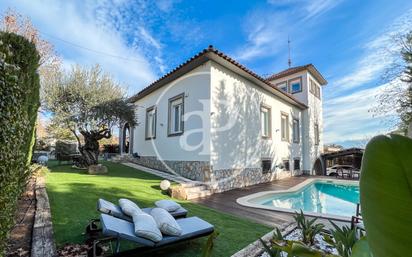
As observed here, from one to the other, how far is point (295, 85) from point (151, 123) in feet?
38.7

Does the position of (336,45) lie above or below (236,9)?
below

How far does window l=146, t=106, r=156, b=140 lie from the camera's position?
45.2ft

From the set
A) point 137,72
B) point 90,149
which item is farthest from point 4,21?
point 90,149

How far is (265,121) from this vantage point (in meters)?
13.6

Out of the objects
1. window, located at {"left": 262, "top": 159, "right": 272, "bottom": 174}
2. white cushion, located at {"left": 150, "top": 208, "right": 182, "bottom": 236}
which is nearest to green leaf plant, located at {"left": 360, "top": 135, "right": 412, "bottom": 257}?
white cushion, located at {"left": 150, "top": 208, "right": 182, "bottom": 236}

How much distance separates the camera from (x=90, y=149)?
1159 centimetres

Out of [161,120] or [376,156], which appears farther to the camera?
[161,120]

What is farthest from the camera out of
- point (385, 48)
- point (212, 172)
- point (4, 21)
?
point (4, 21)

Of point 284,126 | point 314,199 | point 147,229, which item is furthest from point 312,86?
point 147,229

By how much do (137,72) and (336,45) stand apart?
1535 cm

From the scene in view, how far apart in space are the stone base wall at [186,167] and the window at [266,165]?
4464 mm

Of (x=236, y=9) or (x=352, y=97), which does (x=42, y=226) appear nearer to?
(x=236, y=9)

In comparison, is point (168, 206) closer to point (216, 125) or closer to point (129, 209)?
point (129, 209)

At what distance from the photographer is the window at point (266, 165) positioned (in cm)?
1276
